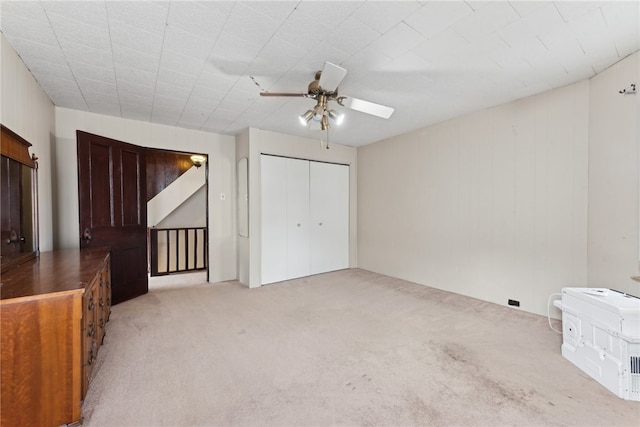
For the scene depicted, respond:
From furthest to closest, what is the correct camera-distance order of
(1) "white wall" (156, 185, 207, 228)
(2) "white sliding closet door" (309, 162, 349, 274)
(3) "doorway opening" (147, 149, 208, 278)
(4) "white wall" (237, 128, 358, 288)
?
(1) "white wall" (156, 185, 207, 228) < (3) "doorway opening" (147, 149, 208, 278) < (2) "white sliding closet door" (309, 162, 349, 274) < (4) "white wall" (237, 128, 358, 288)

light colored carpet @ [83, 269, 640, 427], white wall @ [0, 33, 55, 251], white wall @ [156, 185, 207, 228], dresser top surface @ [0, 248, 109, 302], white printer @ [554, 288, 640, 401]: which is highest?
white wall @ [0, 33, 55, 251]

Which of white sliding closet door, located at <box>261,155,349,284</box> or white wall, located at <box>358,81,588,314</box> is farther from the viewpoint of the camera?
white sliding closet door, located at <box>261,155,349,284</box>

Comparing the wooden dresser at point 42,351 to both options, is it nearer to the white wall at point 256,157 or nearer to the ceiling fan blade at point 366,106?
the ceiling fan blade at point 366,106

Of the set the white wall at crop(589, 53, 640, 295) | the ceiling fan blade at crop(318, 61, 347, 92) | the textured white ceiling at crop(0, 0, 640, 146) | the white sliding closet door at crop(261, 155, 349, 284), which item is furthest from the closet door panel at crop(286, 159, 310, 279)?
the white wall at crop(589, 53, 640, 295)

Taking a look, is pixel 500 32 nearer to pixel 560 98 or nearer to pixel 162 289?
pixel 560 98

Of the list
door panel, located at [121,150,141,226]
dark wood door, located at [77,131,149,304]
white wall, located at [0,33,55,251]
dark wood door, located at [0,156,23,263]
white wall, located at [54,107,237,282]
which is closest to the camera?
dark wood door, located at [0,156,23,263]

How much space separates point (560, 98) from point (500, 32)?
1537mm

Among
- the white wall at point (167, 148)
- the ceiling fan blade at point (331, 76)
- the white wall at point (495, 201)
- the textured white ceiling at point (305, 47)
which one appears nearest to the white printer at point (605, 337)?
the white wall at point (495, 201)

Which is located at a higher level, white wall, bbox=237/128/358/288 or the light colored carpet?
white wall, bbox=237/128/358/288

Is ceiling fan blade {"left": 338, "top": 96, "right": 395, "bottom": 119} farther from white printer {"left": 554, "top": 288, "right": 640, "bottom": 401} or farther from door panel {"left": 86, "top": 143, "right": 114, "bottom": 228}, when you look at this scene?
door panel {"left": 86, "top": 143, "right": 114, "bottom": 228}

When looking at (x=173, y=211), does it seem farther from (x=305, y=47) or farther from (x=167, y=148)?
(x=305, y=47)

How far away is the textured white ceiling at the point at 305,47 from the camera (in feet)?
5.83

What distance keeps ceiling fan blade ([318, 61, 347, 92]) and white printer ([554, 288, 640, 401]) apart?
2.44 metres

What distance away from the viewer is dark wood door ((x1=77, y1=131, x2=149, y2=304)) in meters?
3.20
